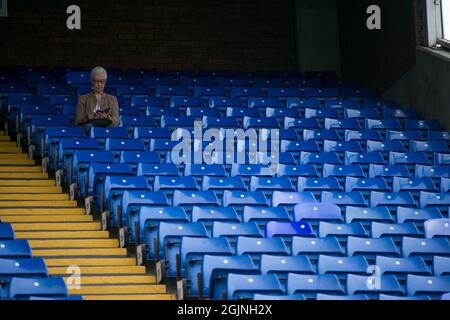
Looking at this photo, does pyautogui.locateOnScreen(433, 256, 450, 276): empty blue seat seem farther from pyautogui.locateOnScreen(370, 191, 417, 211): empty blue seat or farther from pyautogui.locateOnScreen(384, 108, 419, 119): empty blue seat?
pyautogui.locateOnScreen(384, 108, 419, 119): empty blue seat

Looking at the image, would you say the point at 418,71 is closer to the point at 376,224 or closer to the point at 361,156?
the point at 361,156

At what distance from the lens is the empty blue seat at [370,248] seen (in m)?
10.1

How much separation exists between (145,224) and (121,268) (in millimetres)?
466

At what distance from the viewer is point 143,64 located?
59.1 feet

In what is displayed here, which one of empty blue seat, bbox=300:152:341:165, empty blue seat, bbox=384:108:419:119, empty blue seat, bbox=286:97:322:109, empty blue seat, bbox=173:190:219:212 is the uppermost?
empty blue seat, bbox=286:97:322:109

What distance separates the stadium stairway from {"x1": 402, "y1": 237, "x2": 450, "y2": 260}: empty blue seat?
2.31 meters

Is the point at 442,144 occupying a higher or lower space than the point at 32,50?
lower

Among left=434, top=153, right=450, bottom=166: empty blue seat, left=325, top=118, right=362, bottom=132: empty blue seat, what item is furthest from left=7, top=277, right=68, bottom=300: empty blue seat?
left=325, top=118, right=362, bottom=132: empty blue seat

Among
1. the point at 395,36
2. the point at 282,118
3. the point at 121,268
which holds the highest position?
the point at 395,36

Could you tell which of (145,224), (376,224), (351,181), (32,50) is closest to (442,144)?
(351,181)

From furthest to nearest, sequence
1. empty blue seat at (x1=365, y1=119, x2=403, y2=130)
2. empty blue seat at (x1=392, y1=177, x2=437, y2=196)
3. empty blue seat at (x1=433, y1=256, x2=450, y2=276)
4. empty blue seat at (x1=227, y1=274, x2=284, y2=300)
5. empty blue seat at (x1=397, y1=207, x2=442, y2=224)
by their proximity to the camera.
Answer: empty blue seat at (x1=365, y1=119, x2=403, y2=130) → empty blue seat at (x1=392, y1=177, x2=437, y2=196) → empty blue seat at (x1=397, y1=207, x2=442, y2=224) → empty blue seat at (x1=433, y1=256, x2=450, y2=276) → empty blue seat at (x1=227, y1=274, x2=284, y2=300)

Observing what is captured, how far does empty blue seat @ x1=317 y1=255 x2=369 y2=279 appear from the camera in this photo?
9500mm

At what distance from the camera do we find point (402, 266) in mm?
9758

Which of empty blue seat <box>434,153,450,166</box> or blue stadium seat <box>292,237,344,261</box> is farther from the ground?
empty blue seat <box>434,153,450,166</box>
